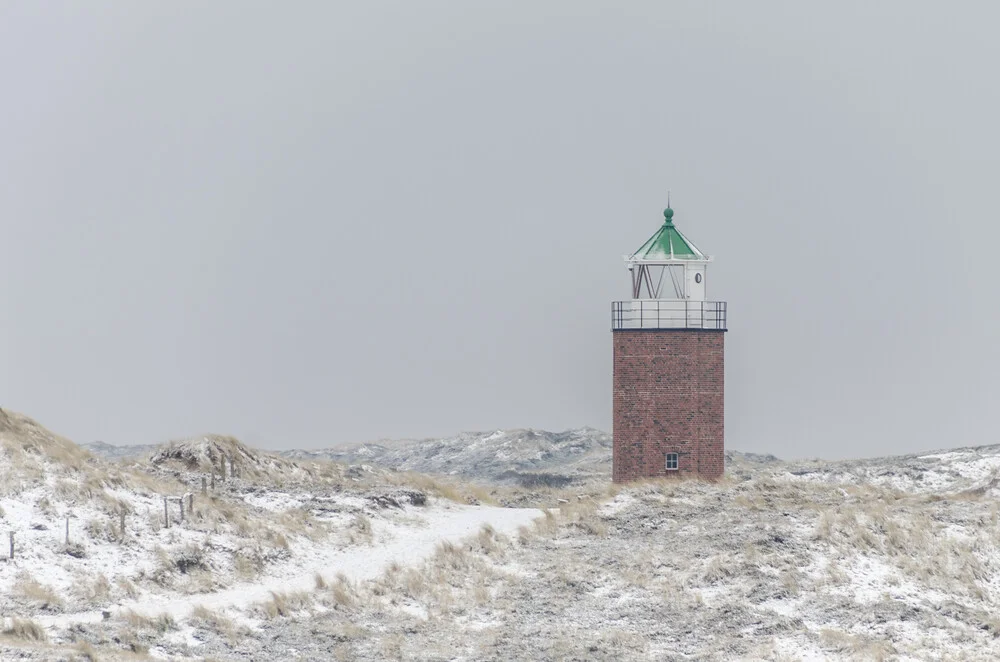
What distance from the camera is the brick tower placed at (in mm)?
41781

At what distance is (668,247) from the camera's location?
141 feet

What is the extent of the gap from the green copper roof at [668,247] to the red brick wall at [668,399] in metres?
2.44

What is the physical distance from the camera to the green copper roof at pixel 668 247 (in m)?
42.8

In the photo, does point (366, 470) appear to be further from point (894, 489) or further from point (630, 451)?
point (894, 489)

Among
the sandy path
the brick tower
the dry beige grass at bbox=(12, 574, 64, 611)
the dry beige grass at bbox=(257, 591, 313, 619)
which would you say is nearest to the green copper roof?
the brick tower

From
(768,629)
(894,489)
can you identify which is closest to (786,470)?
(894,489)

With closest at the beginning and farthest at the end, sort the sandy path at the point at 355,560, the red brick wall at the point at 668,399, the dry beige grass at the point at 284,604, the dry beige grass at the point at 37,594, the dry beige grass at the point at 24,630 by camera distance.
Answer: the dry beige grass at the point at 24,630, the dry beige grass at the point at 37,594, the sandy path at the point at 355,560, the dry beige grass at the point at 284,604, the red brick wall at the point at 668,399

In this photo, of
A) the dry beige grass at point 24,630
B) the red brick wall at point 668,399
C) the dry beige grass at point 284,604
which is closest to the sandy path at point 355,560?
the dry beige grass at point 284,604

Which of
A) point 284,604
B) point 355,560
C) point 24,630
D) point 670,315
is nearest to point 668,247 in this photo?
point 670,315

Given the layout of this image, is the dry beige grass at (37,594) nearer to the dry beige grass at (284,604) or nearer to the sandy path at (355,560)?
the sandy path at (355,560)

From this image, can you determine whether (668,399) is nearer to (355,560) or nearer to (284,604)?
(355,560)

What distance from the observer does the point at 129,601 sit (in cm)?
2653

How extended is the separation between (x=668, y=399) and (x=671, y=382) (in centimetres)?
51

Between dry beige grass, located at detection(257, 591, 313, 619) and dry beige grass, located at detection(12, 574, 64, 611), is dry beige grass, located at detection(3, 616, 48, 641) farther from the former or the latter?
dry beige grass, located at detection(257, 591, 313, 619)
